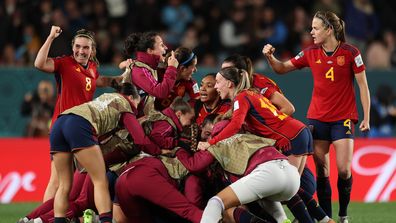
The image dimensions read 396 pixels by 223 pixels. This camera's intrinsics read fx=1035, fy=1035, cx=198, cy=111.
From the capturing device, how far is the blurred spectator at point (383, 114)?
1616 cm

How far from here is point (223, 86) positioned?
30.3ft

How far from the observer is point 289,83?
1672 cm

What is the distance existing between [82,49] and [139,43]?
594 mm

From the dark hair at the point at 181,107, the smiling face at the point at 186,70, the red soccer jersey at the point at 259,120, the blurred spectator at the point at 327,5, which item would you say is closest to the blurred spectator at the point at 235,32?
the blurred spectator at the point at 327,5

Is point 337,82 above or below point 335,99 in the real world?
above

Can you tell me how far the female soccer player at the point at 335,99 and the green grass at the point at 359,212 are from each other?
0.61 m

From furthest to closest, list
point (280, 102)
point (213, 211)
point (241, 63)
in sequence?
point (280, 102)
point (241, 63)
point (213, 211)

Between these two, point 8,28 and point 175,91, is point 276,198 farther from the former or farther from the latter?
point 8,28

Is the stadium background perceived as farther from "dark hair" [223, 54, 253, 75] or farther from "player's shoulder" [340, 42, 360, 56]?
"dark hair" [223, 54, 253, 75]

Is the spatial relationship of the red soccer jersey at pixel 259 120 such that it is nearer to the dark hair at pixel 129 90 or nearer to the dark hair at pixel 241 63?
the dark hair at pixel 241 63

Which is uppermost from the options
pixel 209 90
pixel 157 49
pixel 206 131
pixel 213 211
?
pixel 157 49

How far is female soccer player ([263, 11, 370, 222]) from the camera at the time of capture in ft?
33.9

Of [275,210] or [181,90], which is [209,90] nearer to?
[181,90]

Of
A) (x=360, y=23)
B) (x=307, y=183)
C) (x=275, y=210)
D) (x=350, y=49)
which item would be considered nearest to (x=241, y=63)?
(x=350, y=49)
